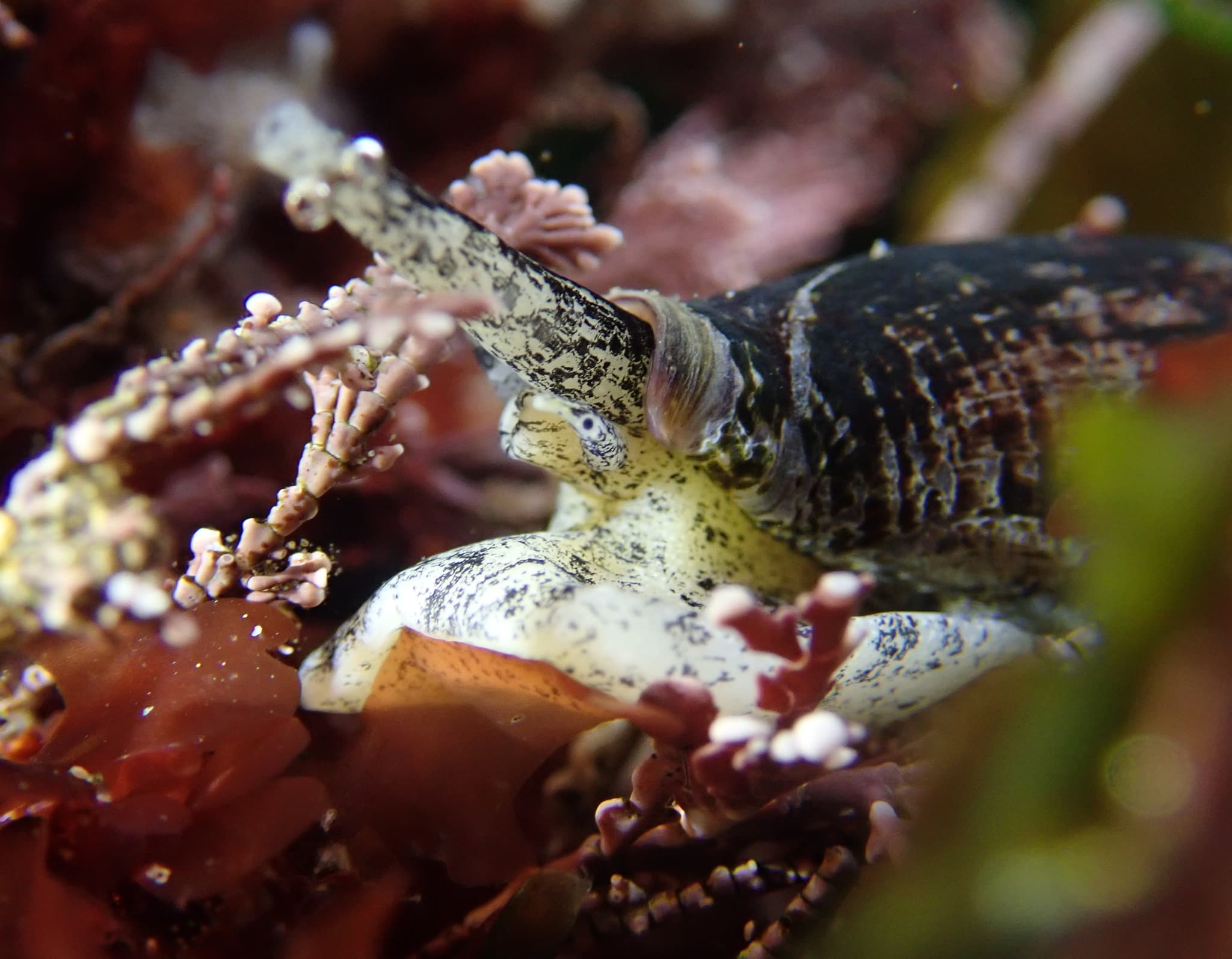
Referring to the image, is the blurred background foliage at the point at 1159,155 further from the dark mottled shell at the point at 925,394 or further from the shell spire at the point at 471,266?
the shell spire at the point at 471,266

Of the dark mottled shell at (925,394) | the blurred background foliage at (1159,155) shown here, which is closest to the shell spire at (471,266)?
the dark mottled shell at (925,394)

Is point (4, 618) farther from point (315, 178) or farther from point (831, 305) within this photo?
point (831, 305)

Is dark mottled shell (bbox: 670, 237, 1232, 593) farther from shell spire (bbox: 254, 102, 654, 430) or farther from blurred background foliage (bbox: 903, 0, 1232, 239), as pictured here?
blurred background foliage (bbox: 903, 0, 1232, 239)

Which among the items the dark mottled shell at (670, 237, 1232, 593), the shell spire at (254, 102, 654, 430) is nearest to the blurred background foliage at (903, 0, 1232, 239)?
the dark mottled shell at (670, 237, 1232, 593)

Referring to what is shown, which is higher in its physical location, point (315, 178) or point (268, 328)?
point (315, 178)

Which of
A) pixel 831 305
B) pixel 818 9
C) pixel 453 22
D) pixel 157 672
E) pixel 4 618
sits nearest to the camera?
pixel 4 618

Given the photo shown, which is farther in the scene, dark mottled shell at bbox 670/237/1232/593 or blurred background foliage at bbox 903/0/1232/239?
blurred background foliage at bbox 903/0/1232/239

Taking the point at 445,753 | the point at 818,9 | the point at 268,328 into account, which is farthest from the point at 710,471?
the point at 818,9
